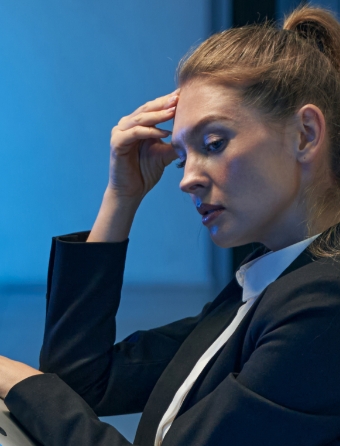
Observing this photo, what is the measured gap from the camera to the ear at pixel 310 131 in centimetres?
96

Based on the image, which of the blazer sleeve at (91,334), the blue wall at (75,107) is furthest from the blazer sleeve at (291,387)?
the blue wall at (75,107)

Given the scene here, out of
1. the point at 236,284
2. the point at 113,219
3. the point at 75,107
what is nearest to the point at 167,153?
the point at 113,219

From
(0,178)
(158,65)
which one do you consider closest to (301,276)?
(0,178)

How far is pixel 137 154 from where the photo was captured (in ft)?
4.30

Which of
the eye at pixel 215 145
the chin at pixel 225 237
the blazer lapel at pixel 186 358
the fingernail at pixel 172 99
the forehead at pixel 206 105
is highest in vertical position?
the fingernail at pixel 172 99

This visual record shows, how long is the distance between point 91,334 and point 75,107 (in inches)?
45.5

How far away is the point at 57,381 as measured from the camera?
3.33 ft

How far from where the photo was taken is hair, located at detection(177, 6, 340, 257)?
0.96 metres

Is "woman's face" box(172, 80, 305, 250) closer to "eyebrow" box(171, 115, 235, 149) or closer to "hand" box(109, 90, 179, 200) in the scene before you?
"eyebrow" box(171, 115, 235, 149)

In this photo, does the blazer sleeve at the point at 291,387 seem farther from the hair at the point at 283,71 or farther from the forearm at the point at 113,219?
the forearm at the point at 113,219

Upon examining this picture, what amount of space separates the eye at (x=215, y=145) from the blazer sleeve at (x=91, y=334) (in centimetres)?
34

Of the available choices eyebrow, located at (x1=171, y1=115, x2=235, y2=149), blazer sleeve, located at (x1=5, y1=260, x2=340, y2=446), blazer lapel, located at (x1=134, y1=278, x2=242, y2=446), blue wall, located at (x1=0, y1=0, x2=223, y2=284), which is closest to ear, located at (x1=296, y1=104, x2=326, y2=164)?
eyebrow, located at (x1=171, y1=115, x2=235, y2=149)

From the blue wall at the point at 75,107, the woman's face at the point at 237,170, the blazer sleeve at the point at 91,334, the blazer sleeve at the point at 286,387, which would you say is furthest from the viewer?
the blue wall at the point at 75,107

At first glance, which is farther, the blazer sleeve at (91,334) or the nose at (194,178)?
the blazer sleeve at (91,334)
